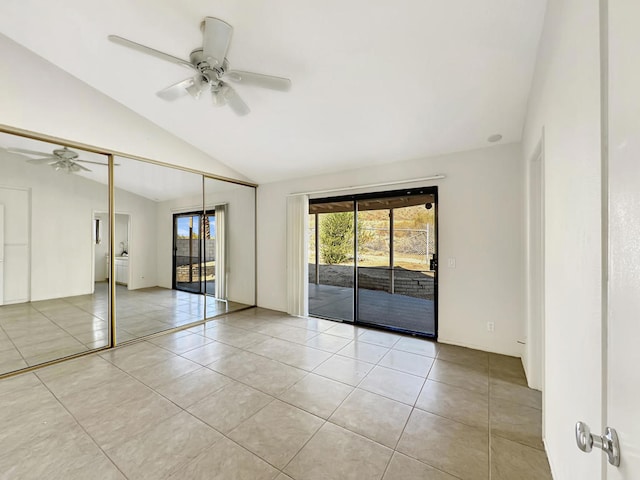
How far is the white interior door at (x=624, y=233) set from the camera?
53cm

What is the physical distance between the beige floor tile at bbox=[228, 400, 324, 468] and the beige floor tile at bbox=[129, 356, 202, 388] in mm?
1102

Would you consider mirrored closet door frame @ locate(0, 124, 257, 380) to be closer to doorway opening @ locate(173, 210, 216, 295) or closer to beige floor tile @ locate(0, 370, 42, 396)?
beige floor tile @ locate(0, 370, 42, 396)

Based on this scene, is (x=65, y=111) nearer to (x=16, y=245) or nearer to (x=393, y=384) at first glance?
(x=16, y=245)

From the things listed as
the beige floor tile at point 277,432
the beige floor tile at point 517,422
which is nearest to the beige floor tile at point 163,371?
the beige floor tile at point 277,432

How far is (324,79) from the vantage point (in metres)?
2.59

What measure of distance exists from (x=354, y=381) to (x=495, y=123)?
117 inches

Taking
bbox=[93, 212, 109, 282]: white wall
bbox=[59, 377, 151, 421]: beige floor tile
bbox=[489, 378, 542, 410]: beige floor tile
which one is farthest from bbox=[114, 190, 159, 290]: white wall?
bbox=[489, 378, 542, 410]: beige floor tile

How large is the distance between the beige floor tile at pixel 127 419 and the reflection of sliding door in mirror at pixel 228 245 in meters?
2.35

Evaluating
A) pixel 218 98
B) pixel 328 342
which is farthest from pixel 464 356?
pixel 218 98

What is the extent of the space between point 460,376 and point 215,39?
11.9 feet

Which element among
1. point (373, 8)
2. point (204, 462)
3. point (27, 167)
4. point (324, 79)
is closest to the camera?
point (204, 462)

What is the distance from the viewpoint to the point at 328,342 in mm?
3588

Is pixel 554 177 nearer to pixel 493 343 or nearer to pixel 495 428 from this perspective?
pixel 495 428

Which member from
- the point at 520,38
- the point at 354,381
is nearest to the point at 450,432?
the point at 354,381
